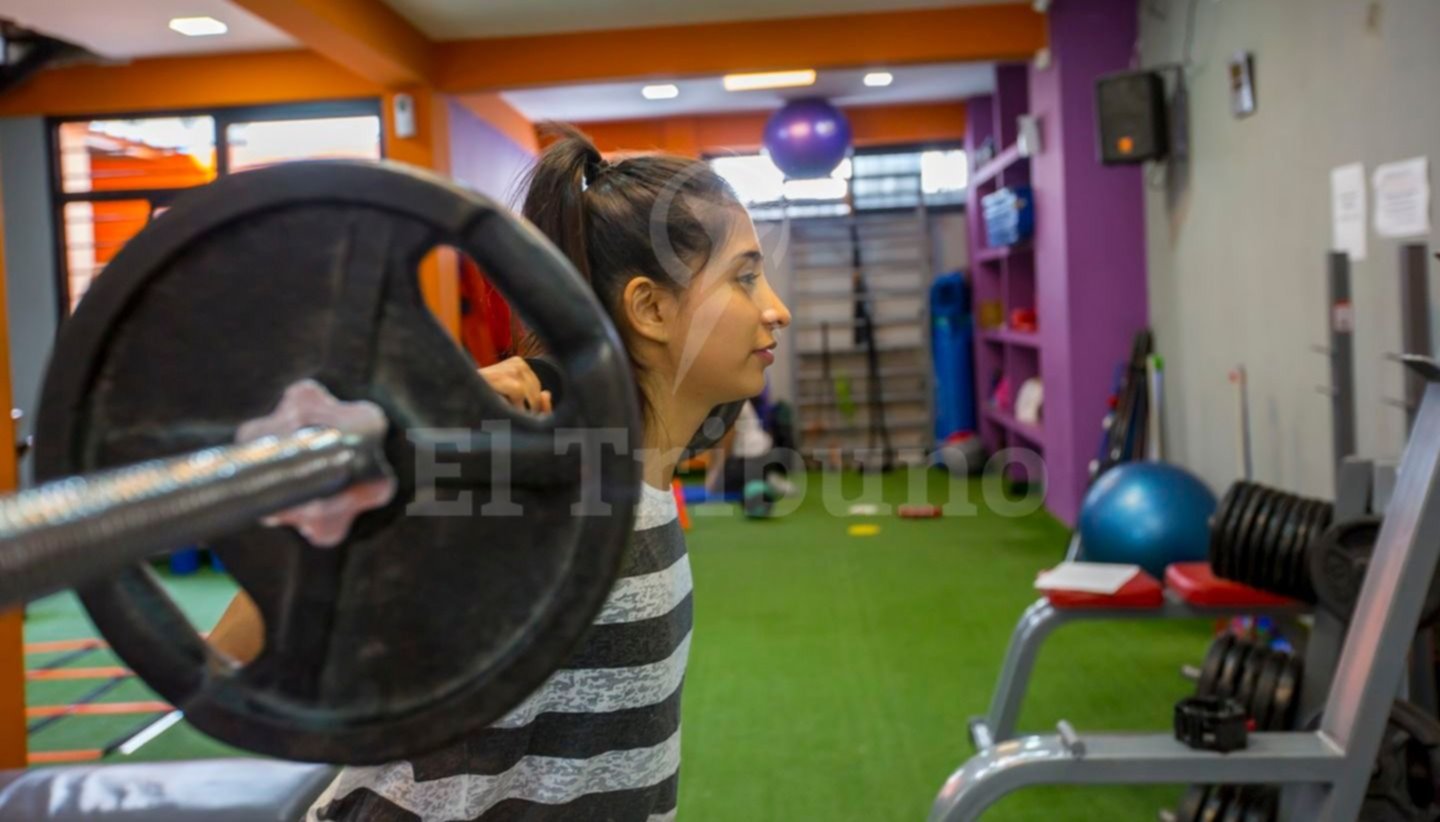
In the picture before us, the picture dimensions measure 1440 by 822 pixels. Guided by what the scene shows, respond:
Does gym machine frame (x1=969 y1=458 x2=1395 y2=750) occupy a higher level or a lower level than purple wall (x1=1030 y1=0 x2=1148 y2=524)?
lower

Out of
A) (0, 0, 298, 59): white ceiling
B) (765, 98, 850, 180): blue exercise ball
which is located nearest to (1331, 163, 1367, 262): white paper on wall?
(0, 0, 298, 59): white ceiling

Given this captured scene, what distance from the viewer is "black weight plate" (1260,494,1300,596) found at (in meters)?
2.88

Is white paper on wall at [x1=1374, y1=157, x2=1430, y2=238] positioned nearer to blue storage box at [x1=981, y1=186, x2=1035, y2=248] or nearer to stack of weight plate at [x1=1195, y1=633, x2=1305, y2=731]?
stack of weight plate at [x1=1195, y1=633, x2=1305, y2=731]

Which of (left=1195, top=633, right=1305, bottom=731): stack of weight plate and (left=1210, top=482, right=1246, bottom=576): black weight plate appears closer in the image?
(left=1195, top=633, right=1305, bottom=731): stack of weight plate

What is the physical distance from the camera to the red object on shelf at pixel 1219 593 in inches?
117

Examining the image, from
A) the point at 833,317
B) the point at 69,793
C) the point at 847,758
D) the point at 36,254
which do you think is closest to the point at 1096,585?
the point at 847,758

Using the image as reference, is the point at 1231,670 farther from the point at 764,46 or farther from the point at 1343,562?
the point at 764,46

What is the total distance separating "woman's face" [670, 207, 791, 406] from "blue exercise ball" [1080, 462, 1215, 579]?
144 inches

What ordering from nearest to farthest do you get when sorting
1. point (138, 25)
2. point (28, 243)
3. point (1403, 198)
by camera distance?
point (1403, 198) → point (138, 25) → point (28, 243)

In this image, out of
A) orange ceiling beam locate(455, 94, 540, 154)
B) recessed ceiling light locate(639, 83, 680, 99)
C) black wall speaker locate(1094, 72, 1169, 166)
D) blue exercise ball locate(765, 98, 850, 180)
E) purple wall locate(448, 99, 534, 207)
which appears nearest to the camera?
black wall speaker locate(1094, 72, 1169, 166)

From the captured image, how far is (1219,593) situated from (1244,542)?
162 millimetres

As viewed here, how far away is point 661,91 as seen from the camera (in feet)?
29.2

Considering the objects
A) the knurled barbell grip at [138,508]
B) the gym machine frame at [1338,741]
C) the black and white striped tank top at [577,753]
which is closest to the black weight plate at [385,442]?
the knurled barbell grip at [138,508]

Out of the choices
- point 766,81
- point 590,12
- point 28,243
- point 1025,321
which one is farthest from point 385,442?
point 766,81
